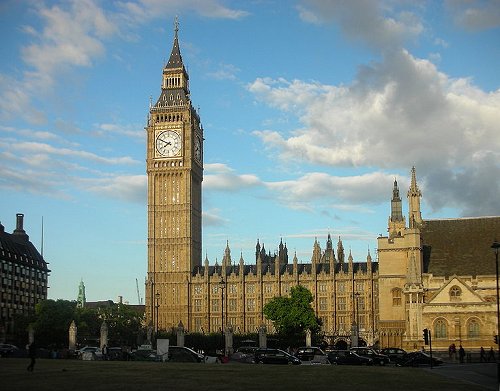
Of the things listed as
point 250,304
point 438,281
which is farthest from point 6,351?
point 250,304

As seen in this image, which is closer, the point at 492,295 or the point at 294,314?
the point at 492,295

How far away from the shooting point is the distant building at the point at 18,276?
5074 inches

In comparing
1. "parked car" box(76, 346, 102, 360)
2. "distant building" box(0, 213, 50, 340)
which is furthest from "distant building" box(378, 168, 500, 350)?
"distant building" box(0, 213, 50, 340)

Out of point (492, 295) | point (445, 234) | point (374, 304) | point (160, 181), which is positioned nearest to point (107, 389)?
point (492, 295)

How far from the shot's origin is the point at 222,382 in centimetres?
3119

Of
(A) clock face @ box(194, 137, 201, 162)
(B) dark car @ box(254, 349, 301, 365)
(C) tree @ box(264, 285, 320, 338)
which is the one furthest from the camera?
(A) clock face @ box(194, 137, 201, 162)

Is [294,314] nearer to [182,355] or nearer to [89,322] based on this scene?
[89,322]

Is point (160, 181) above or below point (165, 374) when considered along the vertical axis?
above

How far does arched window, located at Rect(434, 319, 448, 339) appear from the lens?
75750mm

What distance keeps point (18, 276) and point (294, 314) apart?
58.1m

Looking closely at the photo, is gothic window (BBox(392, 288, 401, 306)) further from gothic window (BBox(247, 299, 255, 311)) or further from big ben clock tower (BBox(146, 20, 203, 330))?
big ben clock tower (BBox(146, 20, 203, 330))

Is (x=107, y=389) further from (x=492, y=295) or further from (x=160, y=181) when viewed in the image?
(x=160, y=181)

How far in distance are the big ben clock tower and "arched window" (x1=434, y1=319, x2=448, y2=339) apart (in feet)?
200

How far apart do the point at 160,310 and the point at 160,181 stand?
894 inches
